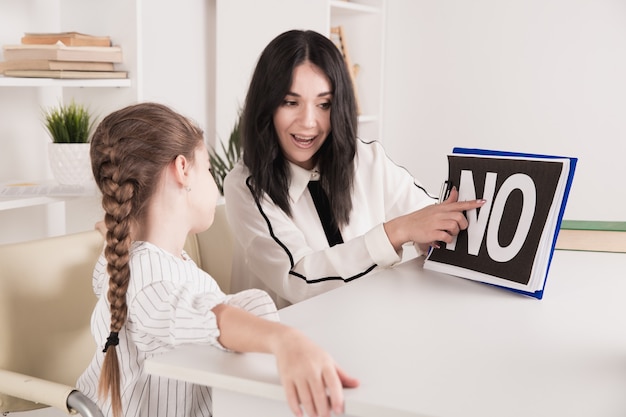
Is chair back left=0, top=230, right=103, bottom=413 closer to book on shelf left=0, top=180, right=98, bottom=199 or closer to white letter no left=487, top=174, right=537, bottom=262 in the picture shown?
book on shelf left=0, top=180, right=98, bottom=199

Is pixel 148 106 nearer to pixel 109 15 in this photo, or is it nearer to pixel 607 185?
pixel 109 15

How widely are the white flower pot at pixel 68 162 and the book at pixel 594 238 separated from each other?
1.27m

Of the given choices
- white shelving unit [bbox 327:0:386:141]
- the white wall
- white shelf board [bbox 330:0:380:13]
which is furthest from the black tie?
the white wall

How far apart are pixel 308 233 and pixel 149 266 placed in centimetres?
67

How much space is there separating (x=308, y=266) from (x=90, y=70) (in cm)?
104

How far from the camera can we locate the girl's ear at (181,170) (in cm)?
124

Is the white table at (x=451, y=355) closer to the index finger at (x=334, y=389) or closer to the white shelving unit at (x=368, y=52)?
the index finger at (x=334, y=389)

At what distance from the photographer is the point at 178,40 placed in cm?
294

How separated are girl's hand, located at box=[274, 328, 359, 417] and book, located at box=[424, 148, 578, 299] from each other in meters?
0.53

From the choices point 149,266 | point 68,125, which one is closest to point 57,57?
point 68,125

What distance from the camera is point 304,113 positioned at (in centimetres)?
176

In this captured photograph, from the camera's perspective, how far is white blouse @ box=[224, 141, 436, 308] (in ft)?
5.05

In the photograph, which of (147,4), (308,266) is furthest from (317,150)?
(147,4)

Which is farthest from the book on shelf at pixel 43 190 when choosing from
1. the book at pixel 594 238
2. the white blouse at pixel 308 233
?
the book at pixel 594 238
